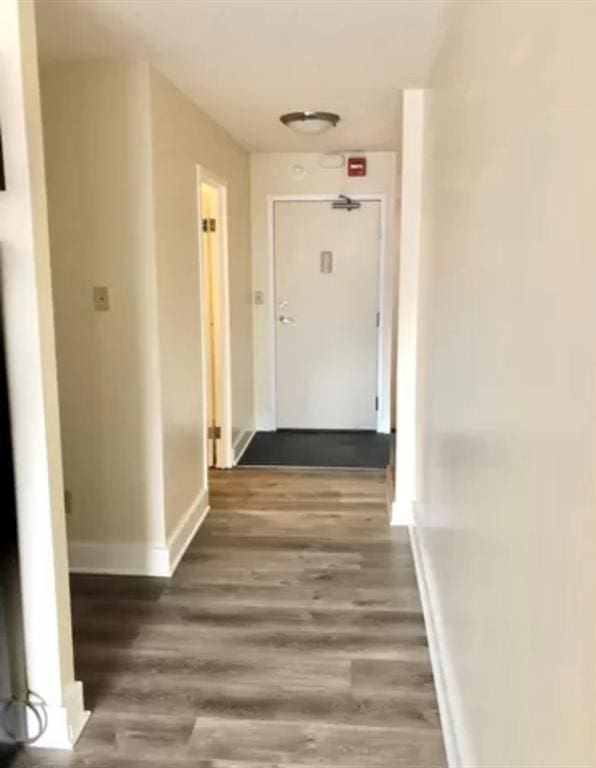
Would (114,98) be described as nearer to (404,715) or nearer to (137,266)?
(137,266)

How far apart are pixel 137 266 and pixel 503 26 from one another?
205 centimetres

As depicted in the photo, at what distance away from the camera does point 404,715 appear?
7.64 feet

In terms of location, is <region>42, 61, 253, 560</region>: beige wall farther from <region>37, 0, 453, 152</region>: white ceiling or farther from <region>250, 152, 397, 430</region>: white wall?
<region>250, 152, 397, 430</region>: white wall

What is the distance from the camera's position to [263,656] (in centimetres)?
267

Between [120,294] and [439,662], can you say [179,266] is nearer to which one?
[120,294]

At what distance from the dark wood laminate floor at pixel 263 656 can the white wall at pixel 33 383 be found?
0.26 m

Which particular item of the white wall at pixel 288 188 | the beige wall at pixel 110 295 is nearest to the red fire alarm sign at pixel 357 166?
the white wall at pixel 288 188

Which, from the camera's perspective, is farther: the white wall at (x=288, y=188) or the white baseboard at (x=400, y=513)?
the white wall at (x=288, y=188)

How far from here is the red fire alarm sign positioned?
548 centimetres

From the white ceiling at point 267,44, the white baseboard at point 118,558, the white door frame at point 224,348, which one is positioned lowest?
the white baseboard at point 118,558

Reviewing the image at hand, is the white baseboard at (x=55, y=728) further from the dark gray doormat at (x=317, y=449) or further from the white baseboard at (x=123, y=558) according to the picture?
the dark gray doormat at (x=317, y=449)

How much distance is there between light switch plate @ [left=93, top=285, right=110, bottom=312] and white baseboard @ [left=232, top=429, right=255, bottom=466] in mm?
2056

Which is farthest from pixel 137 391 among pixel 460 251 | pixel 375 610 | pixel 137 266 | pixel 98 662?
pixel 460 251

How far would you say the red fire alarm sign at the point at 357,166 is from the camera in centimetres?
548
